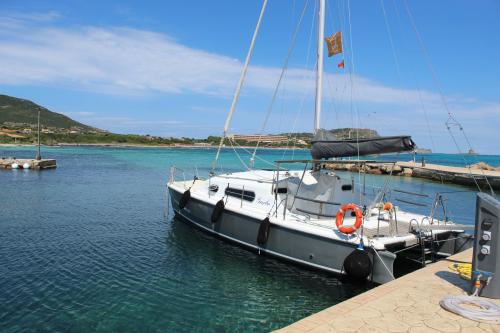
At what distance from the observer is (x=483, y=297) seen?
727cm

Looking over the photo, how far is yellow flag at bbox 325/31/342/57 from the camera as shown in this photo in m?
13.3

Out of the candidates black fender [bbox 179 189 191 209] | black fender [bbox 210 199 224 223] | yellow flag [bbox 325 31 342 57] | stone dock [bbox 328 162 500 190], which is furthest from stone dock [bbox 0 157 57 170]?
yellow flag [bbox 325 31 342 57]

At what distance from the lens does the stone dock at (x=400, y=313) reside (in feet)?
19.5

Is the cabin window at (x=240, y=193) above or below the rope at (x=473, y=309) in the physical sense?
above

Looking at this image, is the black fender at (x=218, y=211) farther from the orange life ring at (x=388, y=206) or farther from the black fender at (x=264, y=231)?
the orange life ring at (x=388, y=206)

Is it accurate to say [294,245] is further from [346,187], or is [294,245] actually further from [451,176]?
[451,176]

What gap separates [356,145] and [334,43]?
13.8 feet

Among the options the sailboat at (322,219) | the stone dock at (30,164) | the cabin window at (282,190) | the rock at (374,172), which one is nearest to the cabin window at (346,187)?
the sailboat at (322,219)

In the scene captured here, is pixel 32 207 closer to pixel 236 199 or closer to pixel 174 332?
pixel 236 199

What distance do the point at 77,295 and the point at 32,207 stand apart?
12.7 meters

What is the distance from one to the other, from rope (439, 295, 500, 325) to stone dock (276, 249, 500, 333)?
104mm

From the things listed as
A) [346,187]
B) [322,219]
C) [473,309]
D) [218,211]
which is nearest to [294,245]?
[322,219]

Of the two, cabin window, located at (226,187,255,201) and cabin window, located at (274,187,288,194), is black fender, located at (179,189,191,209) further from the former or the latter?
cabin window, located at (274,187,288,194)

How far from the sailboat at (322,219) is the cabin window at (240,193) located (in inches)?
1.5
